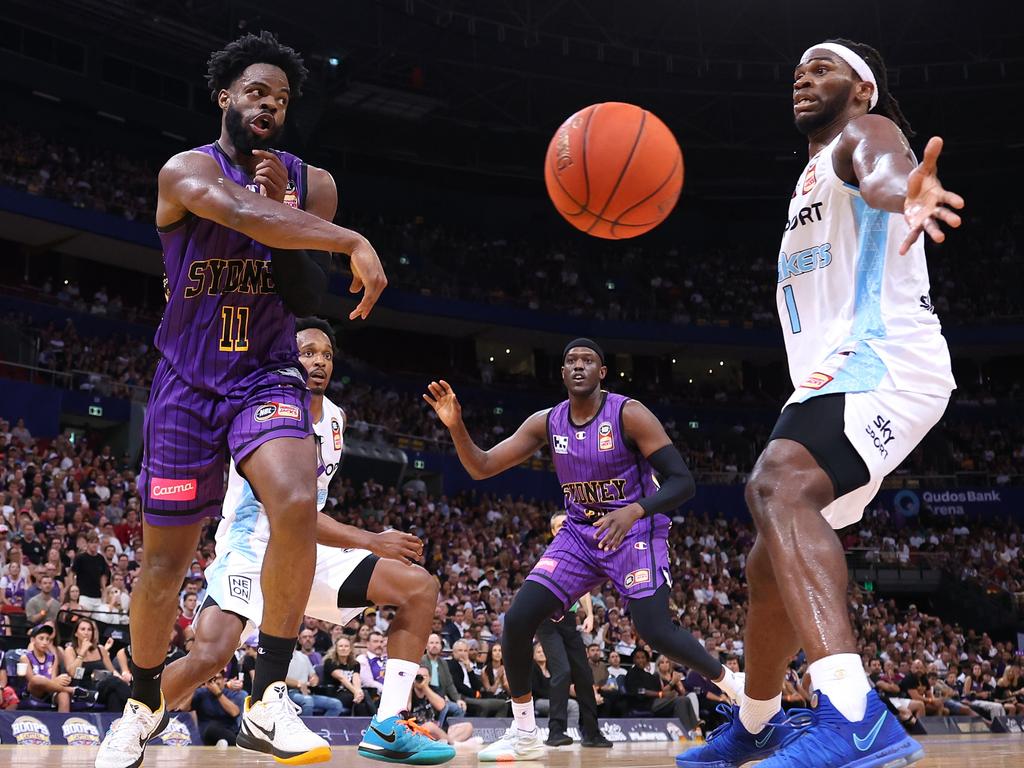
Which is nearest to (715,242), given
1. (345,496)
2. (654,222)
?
(345,496)

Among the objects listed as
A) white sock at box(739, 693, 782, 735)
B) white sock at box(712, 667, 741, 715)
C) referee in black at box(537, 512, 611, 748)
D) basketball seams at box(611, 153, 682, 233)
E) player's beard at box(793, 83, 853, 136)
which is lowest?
referee in black at box(537, 512, 611, 748)

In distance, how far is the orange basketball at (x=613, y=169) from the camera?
7434 mm

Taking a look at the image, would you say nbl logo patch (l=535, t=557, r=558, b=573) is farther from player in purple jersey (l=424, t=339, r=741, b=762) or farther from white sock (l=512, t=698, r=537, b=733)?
white sock (l=512, t=698, r=537, b=733)

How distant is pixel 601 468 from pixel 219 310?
3.34 metres

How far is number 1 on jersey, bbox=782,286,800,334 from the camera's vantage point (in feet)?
12.0

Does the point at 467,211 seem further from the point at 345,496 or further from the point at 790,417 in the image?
the point at 790,417

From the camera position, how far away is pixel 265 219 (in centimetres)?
366

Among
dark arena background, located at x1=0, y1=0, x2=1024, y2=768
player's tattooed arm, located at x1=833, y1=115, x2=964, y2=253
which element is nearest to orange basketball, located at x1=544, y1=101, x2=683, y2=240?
player's tattooed arm, located at x1=833, y1=115, x2=964, y2=253

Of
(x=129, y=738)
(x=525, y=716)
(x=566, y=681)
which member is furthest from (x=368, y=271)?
(x=566, y=681)

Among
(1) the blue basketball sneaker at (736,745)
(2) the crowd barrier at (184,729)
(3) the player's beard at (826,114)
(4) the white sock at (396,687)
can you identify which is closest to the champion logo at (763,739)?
(1) the blue basketball sneaker at (736,745)

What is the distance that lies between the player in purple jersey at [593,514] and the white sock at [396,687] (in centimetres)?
136

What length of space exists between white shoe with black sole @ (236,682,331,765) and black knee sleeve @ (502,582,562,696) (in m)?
2.65

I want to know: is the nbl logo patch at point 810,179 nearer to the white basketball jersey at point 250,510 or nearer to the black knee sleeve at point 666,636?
the white basketball jersey at point 250,510

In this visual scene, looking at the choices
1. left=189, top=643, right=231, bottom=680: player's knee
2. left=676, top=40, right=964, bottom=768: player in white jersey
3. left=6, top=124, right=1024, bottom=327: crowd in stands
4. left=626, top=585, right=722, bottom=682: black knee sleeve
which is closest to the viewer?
left=676, top=40, right=964, bottom=768: player in white jersey
